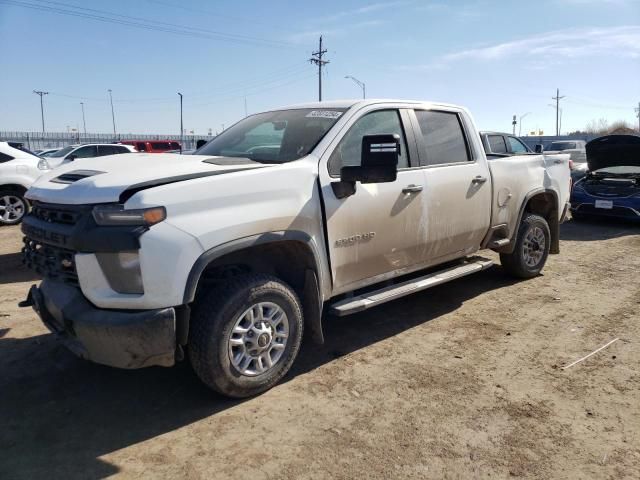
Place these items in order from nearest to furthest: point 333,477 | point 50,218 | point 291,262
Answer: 1. point 333,477
2. point 50,218
3. point 291,262

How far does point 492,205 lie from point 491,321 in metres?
1.18

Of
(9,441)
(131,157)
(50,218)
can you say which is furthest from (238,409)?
(131,157)

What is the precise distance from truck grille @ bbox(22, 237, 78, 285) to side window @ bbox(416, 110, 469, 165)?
114 inches

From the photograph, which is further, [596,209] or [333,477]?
[596,209]

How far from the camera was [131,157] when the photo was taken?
385 cm

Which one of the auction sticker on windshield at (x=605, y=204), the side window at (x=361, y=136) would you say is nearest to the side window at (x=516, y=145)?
the auction sticker on windshield at (x=605, y=204)

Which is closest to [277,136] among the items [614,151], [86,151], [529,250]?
[529,250]

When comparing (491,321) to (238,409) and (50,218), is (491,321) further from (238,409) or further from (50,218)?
(50,218)

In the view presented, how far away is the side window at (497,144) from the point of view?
473 inches

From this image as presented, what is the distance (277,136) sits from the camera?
165 inches

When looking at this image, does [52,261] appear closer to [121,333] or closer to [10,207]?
[121,333]

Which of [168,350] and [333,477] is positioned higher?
[168,350]

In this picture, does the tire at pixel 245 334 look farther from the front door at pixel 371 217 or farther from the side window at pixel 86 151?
the side window at pixel 86 151

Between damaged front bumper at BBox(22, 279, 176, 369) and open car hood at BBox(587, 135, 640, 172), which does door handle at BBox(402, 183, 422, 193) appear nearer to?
damaged front bumper at BBox(22, 279, 176, 369)
